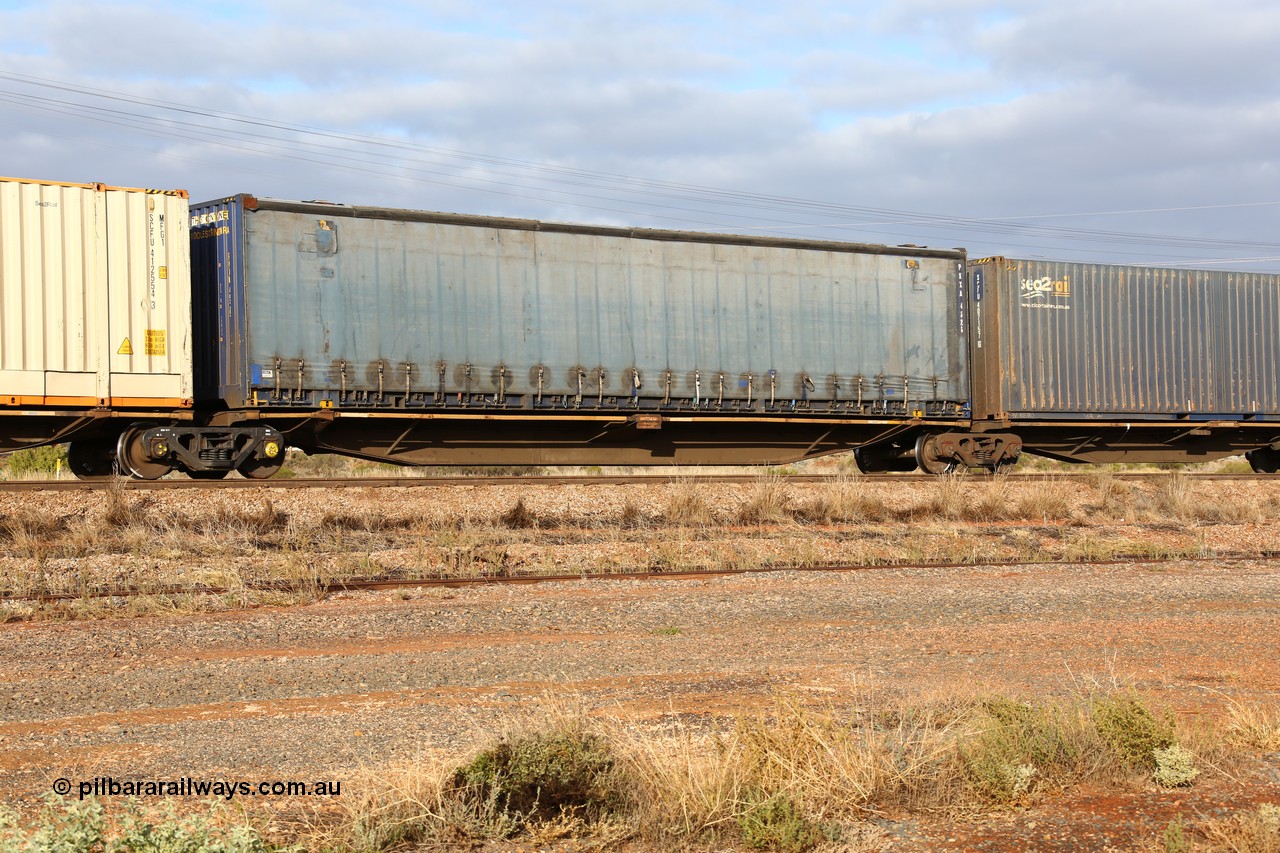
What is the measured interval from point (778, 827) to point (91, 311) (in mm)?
12059

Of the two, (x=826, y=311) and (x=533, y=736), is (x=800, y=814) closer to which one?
(x=533, y=736)

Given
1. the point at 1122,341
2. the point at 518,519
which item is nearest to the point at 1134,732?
the point at 518,519

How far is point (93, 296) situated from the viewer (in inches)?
531

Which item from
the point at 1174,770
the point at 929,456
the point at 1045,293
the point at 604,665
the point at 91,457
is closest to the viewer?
the point at 1174,770

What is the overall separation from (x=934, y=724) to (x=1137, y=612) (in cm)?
452

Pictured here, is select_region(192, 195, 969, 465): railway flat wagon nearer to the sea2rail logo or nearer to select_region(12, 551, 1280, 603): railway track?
the sea2rail logo

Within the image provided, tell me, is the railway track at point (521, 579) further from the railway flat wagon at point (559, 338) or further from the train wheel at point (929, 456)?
the train wheel at point (929, 456)

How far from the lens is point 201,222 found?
1495 centimetres

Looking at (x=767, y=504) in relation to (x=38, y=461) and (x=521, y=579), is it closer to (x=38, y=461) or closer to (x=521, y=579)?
(x=521, y=579)

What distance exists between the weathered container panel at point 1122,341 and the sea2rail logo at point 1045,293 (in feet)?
0.06

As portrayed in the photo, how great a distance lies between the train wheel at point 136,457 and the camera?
1406cm

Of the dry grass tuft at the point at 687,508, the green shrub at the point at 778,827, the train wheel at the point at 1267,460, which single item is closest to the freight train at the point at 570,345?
the train wheel at the point at 1267,460

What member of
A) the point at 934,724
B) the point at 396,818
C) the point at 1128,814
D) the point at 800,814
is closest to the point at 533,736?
the point at 396,818

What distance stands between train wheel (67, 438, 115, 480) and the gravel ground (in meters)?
7.51
